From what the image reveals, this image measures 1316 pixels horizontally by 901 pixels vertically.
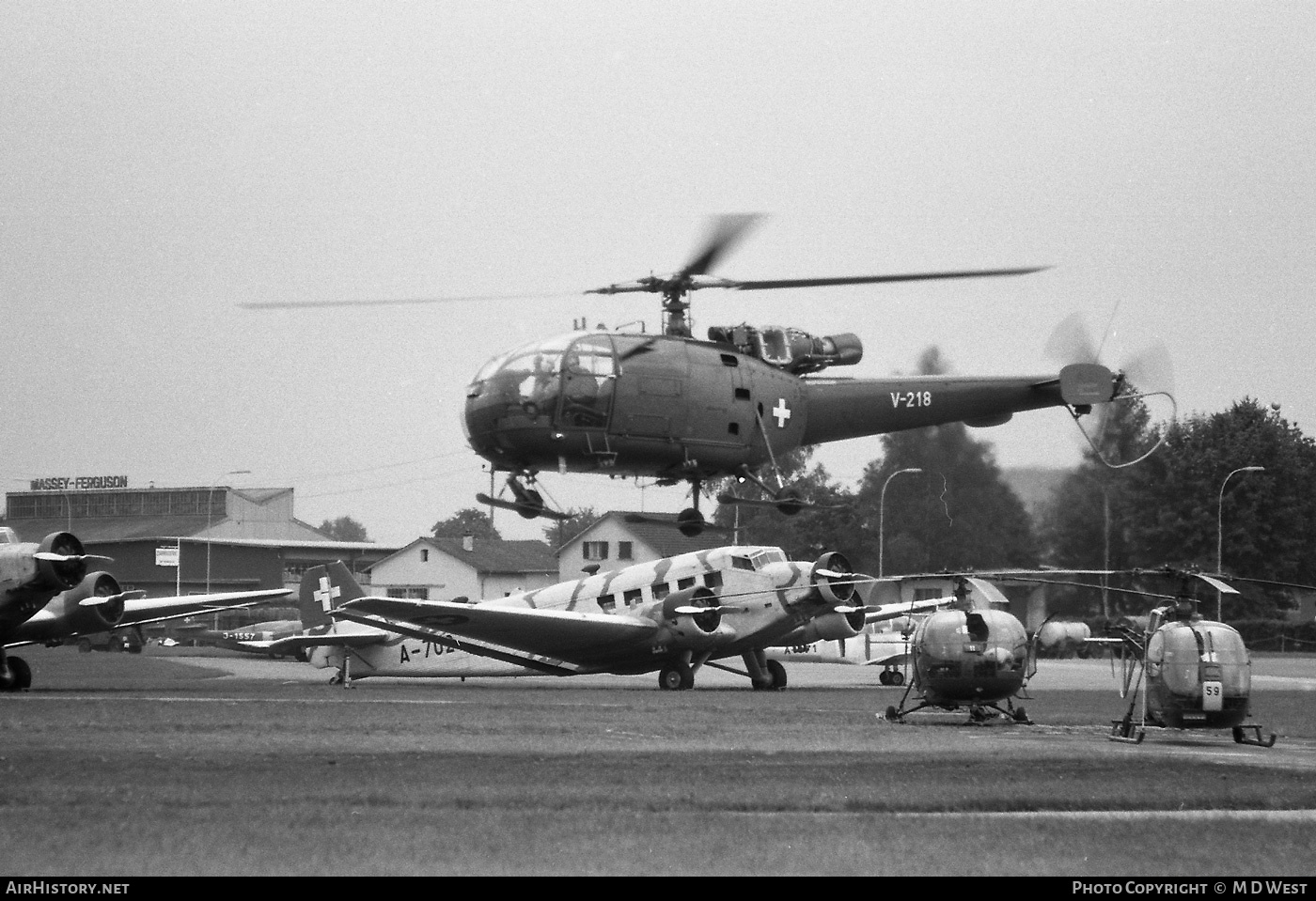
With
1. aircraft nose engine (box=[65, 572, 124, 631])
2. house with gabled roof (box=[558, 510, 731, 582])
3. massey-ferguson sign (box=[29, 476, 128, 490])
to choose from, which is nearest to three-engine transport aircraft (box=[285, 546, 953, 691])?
aircraft nose engine (box=[65, 572, 124, 631])

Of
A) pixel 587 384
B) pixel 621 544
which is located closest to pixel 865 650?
pixel 621 544

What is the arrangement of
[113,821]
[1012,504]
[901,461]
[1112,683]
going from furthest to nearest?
[1112,683], [901,461], [1012,504], [113,821]

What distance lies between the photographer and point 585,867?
35.3 ft

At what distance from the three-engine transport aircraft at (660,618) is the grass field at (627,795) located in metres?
10.2

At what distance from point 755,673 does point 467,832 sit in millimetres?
27845

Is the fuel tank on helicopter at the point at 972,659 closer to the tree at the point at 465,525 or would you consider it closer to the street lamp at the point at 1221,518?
the street lamp at the point at 1221,518

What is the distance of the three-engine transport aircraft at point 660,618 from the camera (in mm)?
37688

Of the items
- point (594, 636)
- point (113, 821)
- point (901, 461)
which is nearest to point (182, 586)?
point (594, 636)

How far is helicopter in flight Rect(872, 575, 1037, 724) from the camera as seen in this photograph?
2655 cm

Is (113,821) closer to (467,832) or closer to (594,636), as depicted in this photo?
(467,832)

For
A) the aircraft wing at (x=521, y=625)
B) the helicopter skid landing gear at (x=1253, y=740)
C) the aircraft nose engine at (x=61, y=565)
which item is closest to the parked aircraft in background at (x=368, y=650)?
the aircraft wing at (x=521, y=625)

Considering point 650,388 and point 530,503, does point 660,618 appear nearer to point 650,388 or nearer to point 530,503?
point 530,503

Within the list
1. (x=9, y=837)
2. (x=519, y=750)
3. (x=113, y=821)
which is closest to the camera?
(x=9, y=837)

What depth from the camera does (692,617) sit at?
37969mm
